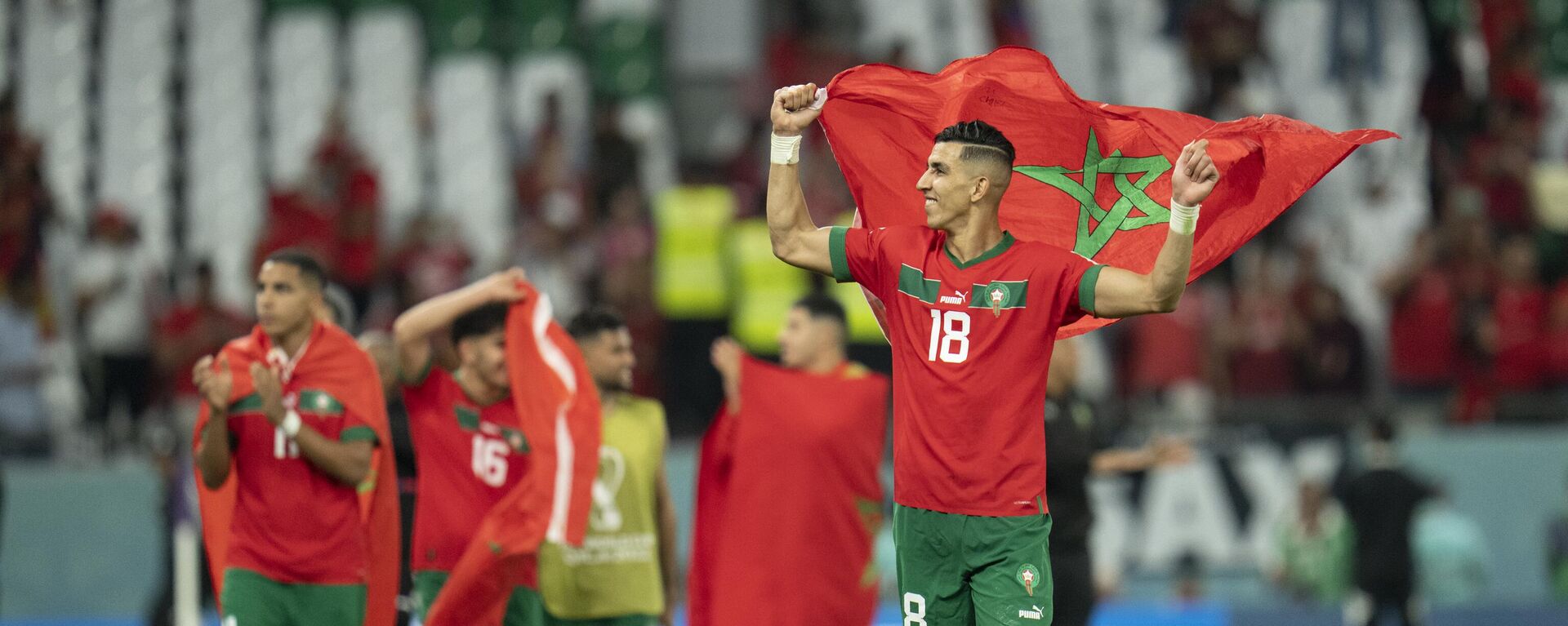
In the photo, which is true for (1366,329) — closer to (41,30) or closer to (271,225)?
(271,225)

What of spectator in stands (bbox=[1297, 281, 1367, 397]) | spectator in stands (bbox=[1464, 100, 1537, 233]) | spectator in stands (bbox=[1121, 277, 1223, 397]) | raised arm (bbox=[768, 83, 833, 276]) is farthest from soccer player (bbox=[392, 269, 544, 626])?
spectator in stands (bbox=[1464, 100, 1537, 233])

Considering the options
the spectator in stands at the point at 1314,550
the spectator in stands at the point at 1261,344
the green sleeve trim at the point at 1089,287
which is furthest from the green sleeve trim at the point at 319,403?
the spectator in stands at the point at 1261,344

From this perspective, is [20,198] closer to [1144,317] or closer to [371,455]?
[1144,317]

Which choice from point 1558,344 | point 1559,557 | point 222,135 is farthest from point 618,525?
point 222,135

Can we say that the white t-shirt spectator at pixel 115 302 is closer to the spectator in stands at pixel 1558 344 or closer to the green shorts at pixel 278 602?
the green shorts at pixel 278 602

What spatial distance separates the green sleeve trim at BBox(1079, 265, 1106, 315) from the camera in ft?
21.5

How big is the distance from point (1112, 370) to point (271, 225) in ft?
23.0

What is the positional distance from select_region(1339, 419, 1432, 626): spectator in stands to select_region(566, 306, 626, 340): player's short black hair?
5868 mm

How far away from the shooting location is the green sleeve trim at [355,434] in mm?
8203

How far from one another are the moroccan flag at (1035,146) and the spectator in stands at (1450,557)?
8.77 metres

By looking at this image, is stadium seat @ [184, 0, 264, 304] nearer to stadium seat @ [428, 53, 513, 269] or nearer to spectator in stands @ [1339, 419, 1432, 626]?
stadium seat @ [428, 53, 513, 269]

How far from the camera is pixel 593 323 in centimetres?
912

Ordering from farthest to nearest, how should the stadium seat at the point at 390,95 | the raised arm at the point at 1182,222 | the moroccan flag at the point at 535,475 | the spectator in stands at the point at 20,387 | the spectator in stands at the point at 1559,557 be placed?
1. the stadium seat at the point at 390,95
2. the spectator in stands at the point at 1559,557
3. the spectator in stands at the point at 20,387
4. the moroccan flag at the point at 535,475
5. the raised arm at the point at 1182,222

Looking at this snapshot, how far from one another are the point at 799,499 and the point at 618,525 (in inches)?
33.0
